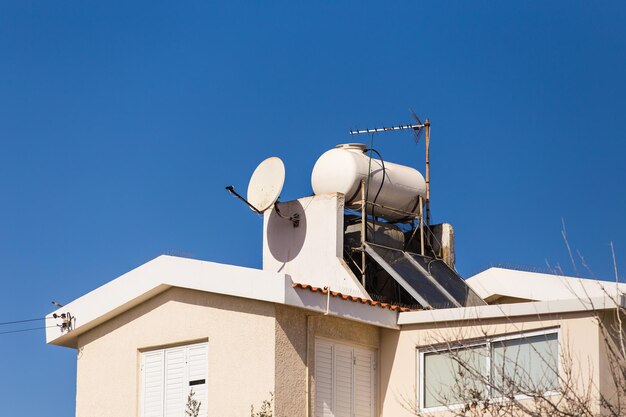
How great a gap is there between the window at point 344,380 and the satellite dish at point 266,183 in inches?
169

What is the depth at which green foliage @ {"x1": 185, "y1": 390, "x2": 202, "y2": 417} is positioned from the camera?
20.9 metres

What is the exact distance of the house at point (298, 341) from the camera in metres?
21.3

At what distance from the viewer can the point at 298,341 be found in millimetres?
21875

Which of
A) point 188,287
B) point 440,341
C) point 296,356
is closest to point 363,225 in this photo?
point 440,341

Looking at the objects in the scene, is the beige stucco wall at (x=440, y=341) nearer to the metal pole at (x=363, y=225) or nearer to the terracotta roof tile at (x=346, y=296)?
the terracotta roof tile at (x=346, y=296)

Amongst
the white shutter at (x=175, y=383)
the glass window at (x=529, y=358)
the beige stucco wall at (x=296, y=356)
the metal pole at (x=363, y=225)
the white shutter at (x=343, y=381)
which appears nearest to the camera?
the glass window at (x=529, y=358)

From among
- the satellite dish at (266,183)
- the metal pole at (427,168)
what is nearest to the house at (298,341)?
the satellite dish at (266,183)

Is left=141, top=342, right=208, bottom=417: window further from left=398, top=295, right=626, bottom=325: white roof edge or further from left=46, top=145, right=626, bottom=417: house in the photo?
left=398, top=295, right=626, bottom=325: white roof edge

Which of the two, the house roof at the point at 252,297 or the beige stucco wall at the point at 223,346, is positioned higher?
the house roof at the point at 252,297

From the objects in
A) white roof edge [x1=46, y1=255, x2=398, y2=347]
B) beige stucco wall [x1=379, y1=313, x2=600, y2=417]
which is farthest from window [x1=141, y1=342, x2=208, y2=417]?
beige stucco wall [x1=379, y1=313, x2=600, y2=417]

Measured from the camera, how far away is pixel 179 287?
74.8 feet

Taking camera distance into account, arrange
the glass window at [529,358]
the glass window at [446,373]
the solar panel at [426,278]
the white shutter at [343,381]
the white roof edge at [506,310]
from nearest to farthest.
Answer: the white roof edge at [506,310]
the glass window at [529,358]
the glass window at [446,373]
the white shutter at [343,381]
the solar panel at [426,278]

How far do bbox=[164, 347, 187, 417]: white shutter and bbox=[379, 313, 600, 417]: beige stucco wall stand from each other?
3.64 metres

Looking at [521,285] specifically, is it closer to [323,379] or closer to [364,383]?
[364,383]
